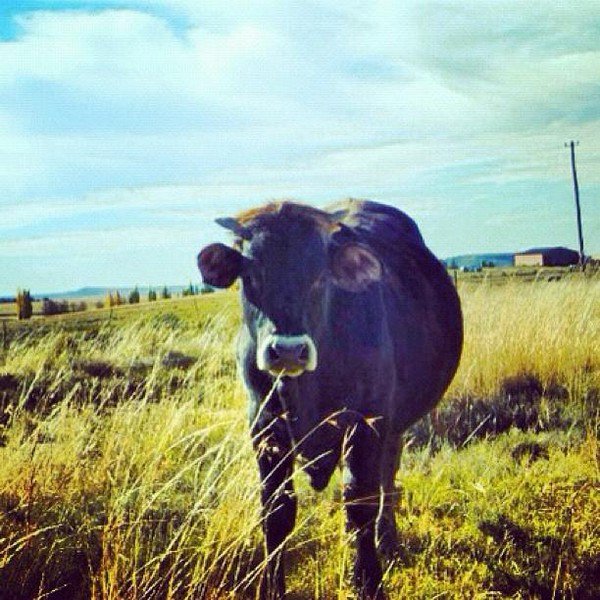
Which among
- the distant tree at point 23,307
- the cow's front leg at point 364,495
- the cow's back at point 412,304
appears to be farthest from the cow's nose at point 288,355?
the distant tree at point 23,307

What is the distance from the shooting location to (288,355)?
3.56 metres

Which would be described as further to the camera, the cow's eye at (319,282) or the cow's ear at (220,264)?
the cow's ear at (220,264)

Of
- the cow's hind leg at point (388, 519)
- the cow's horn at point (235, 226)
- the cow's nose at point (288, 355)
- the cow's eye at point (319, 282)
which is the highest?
the cow's horn at point (235, 226)

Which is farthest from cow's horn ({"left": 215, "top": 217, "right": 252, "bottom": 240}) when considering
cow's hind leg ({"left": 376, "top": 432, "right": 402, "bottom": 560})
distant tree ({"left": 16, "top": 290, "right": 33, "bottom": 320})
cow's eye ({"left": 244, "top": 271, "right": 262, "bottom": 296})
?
distant tree ({"left": 16, "top": 290, "right": 33, "bottom": 320})

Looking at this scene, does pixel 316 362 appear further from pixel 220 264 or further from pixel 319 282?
pixel 220 264

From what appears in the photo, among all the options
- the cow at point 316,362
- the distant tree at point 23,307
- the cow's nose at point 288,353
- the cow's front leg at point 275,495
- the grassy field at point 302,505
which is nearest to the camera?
the cow's nose at point 288,353

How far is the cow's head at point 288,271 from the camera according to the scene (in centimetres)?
375

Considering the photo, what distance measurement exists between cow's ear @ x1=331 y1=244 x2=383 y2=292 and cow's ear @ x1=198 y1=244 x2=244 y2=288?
1.70 ft

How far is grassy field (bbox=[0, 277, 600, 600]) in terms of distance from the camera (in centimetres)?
419

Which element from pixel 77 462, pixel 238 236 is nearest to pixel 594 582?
pixel 238 236

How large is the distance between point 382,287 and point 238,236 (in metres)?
0.98

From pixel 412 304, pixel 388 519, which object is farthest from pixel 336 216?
pixel 388 519

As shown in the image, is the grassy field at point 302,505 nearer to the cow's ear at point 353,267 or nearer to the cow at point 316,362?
the cow at point 316,362

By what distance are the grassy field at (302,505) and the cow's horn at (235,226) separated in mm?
1050
